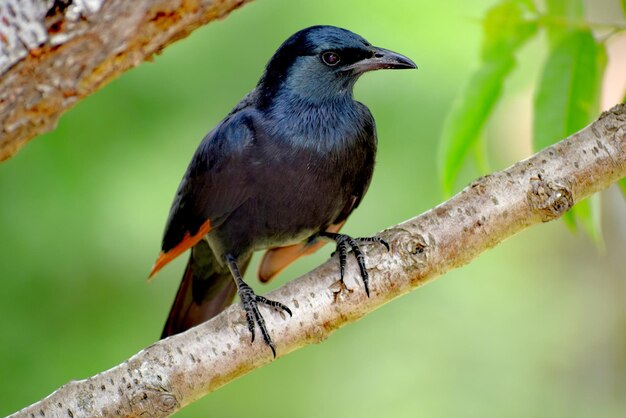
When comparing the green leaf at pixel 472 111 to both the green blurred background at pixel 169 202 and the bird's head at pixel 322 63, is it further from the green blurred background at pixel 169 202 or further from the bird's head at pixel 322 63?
the green blurred background at pixel 169 202

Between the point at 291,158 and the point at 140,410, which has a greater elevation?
the point at 291,158

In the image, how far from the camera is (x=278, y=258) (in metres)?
3.53

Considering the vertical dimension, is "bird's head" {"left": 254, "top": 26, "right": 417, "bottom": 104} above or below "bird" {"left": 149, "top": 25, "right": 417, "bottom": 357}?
above

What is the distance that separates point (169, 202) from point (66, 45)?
270 centimetres

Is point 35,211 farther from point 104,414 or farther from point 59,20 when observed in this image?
point 59,20


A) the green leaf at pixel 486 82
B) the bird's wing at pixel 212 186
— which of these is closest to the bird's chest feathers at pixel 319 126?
the bird's wing at pixel 212 186

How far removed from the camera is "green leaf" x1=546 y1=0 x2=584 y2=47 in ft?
8.50

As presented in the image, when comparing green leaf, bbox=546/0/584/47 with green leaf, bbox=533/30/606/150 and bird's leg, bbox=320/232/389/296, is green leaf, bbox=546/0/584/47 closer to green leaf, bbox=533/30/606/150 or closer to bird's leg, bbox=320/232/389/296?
green leaf, bbox=533/30/606/150

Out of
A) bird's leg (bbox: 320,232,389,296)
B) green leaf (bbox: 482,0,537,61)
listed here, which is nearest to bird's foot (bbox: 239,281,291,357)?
bird's leg (bbox: 320,232,389,296)

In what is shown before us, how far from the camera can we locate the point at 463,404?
5.50 metres

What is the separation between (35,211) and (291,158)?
81.7 inches

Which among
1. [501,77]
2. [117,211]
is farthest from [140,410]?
[117,211]

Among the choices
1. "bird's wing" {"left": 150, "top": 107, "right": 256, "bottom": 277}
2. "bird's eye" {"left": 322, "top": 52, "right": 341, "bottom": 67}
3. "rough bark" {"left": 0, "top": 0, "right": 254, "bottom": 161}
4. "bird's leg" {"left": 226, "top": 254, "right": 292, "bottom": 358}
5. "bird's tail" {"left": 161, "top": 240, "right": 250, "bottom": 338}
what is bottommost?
"bird's tail" {"left": 161, "top": 240, "right": 250, "bottom": 338}

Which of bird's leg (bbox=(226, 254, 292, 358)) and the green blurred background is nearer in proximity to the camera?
bird's leg (bbox=(226, 254, 292, 358))
